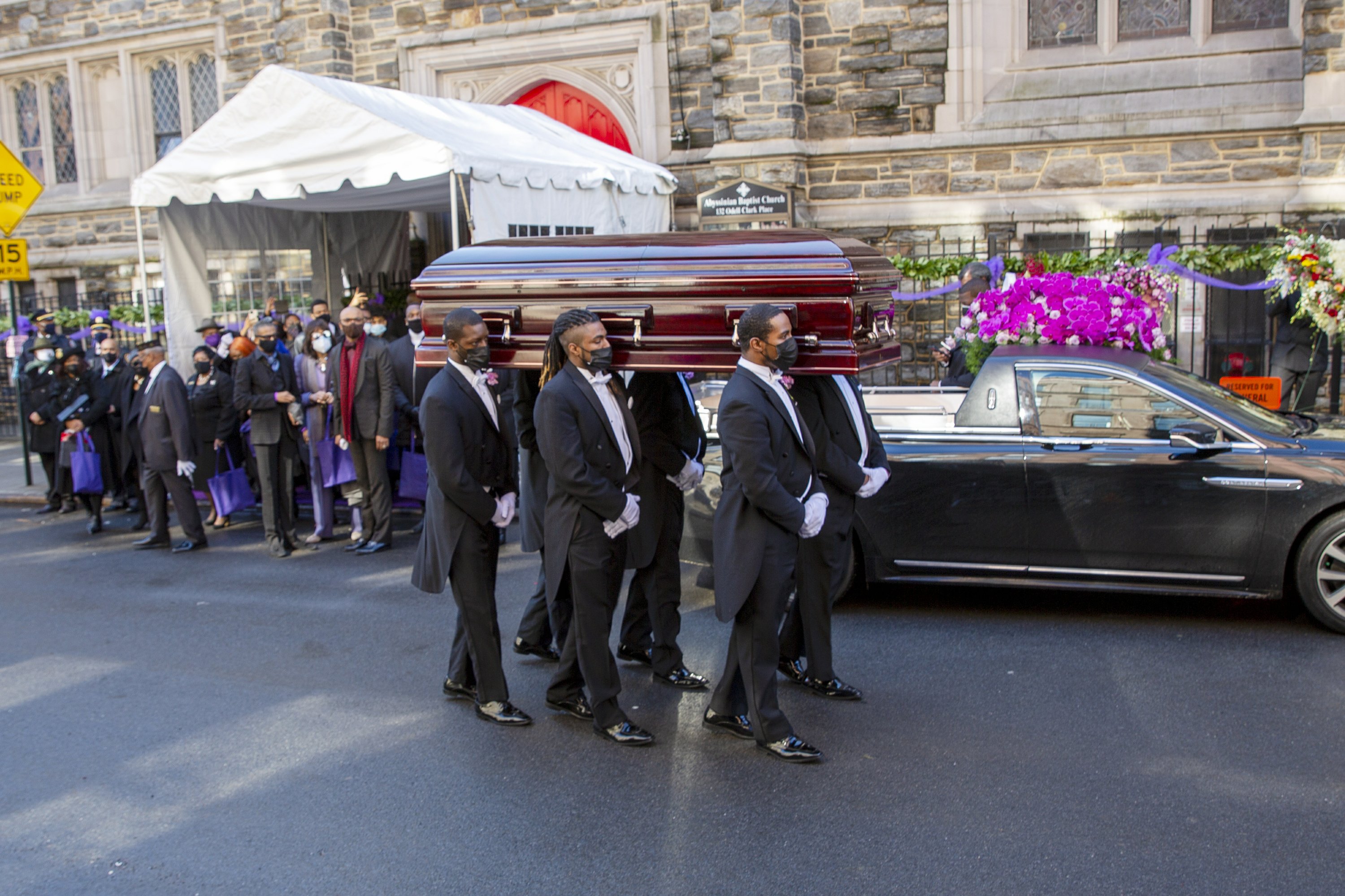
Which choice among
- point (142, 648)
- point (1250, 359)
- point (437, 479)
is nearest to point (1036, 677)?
point (437, 479)

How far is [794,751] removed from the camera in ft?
15.4

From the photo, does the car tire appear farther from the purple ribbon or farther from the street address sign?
the street address sign

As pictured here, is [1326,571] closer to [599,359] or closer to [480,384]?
[599,359]

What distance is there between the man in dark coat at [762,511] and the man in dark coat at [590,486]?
20.5 inches

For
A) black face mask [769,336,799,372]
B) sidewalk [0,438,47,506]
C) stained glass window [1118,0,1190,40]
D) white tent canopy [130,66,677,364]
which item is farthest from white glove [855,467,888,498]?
stained glass window [1118,0,1190,40]

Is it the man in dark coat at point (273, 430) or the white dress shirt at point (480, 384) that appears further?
the man in dark coat at point (273, 430)

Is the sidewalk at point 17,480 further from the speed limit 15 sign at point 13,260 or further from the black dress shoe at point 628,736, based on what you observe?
the black dress shoe at point 628,736

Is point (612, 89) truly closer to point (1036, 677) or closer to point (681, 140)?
point (681, 140)

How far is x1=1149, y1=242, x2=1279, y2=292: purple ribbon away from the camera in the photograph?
9.81 m

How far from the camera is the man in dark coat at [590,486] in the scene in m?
4.80

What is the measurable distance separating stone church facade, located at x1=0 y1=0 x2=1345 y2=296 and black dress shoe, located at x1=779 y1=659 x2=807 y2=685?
802 centimetres

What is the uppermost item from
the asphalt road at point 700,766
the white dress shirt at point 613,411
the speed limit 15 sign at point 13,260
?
the speed limit 15 sign at point 13,260

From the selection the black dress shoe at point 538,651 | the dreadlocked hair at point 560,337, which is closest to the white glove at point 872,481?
the dreadlocked hair at point 560,337

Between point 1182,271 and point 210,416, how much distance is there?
8.71 m
